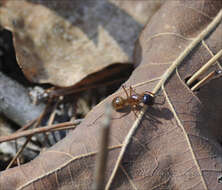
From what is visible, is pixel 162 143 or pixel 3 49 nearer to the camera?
pixel 162 143

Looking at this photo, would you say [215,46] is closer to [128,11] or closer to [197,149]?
[197,149]

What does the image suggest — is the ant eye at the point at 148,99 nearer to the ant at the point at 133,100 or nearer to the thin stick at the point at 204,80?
the ant at the point at 133,100

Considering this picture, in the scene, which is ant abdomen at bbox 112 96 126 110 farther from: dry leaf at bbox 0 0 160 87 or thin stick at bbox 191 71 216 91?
dry leaf at bbox 0 0 160 87

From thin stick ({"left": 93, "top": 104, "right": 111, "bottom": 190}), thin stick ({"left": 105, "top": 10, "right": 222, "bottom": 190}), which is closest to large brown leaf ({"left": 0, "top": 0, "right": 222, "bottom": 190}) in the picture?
thin stick ({"left": 105, "top": 10, "right": 222, "bottom": 190})

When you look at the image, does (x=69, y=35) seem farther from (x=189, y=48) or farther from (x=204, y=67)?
(x=204, y=67)

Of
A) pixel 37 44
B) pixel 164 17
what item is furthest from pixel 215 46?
pixel 37 44

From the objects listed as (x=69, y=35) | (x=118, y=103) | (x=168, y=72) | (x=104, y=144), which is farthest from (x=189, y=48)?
(x=104, y=144)

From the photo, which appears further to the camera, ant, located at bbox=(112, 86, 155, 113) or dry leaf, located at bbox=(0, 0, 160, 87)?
dry leaf, located at bbox=(0, 0, 160, 87)
